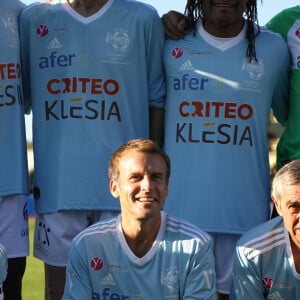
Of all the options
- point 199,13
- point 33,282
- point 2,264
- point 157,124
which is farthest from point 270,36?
point 33,282

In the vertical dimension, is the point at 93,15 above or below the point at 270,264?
above

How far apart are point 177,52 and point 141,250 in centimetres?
117

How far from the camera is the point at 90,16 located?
5406mm

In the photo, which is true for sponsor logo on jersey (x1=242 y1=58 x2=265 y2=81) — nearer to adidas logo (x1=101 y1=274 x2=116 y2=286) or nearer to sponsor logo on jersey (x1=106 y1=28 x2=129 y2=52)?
sponsor logo on jersey (x1=106 y1=28 x2=129 y2=52)

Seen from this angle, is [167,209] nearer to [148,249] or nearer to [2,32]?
[148,249]

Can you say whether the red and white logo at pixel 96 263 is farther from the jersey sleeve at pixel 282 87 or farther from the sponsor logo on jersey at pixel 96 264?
the jersey sleeve at pixel 282 87

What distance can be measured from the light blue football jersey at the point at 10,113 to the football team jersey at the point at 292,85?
141 cm

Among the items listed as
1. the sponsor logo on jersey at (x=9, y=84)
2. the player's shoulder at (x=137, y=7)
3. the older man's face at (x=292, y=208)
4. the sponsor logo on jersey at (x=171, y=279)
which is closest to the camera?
the older man's face at (x=292, y=208)

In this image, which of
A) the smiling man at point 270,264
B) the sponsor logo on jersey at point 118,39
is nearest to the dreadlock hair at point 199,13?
the sponsor logo on jersey at point 118,39

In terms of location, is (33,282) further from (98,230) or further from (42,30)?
(98,230)

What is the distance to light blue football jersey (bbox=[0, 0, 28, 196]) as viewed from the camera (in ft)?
17.5

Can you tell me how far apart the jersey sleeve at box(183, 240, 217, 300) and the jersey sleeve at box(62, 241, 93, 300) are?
463mm

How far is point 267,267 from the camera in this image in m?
4.87

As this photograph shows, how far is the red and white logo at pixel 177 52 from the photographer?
545cm
